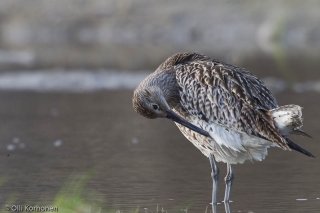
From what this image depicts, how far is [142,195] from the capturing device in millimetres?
8305

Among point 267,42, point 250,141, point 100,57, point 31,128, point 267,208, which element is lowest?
point 267,208

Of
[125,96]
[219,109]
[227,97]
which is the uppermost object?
[125,96]

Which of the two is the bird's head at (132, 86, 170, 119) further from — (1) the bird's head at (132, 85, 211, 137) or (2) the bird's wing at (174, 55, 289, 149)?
(2) the bird's wing at (174, 55, 289, 149)

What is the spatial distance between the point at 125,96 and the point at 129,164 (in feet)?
21.5

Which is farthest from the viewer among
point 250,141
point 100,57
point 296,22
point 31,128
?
point 296,22

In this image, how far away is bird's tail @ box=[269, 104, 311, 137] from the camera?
6989 millimetres

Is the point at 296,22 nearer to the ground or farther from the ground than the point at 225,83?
farther from the ground

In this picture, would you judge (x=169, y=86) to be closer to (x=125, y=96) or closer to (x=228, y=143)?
(x=228, y=143)

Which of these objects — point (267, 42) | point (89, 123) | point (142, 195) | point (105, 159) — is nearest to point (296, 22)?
→ point (267, 42)

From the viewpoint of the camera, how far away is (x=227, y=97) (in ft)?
25.4

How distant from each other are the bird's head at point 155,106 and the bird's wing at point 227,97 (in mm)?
217

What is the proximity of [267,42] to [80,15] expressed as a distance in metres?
7.80

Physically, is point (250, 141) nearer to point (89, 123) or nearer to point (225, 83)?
point (225, 83)

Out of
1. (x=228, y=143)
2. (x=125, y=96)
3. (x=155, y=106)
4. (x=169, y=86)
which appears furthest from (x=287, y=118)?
(x=125, y=96)
